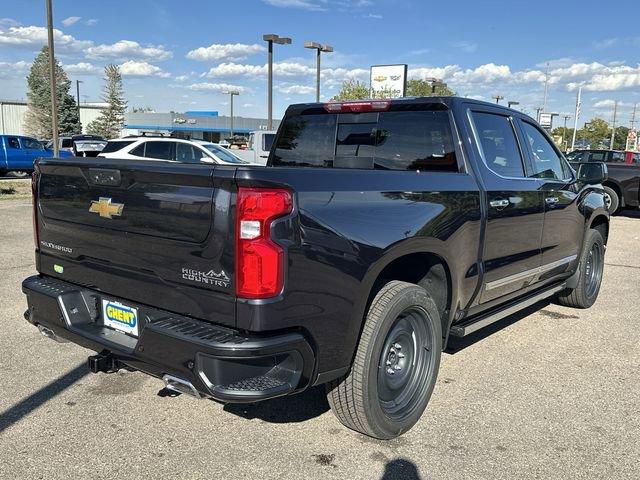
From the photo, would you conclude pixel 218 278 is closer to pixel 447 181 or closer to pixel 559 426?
pixel 447 181

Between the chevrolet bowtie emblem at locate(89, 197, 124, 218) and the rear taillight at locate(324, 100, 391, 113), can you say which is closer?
the chevrolet bowtie emblem at locate(89, 197, 124, 218)

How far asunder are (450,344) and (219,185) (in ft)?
10.4

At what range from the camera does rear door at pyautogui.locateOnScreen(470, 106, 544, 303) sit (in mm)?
4023

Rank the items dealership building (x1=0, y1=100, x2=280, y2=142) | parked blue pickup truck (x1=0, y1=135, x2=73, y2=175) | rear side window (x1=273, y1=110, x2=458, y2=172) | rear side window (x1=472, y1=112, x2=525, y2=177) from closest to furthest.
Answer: rear side window (x1=273, y1=110, x2=458, y2=172), rear side window (x1=472, y1=112, x2=525, y2=177), parked blue pickup truck (x1=0, y1=135, x2=73, y2=175), dealership building (x1=0, y1=100, x2=280, y2=142)

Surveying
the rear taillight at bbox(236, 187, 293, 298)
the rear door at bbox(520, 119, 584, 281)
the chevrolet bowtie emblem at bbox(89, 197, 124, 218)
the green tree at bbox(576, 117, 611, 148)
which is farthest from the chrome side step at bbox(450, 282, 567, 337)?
the green tree at bbox(576, 117, 611, 148)

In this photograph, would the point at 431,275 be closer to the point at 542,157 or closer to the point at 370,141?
the point at 370,141

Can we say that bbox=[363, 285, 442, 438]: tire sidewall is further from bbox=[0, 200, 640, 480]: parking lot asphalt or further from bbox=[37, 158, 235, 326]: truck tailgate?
bbox=[37, 158, 235, 326]: truck tailgate

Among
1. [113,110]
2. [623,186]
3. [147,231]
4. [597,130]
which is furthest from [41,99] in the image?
[597,130]

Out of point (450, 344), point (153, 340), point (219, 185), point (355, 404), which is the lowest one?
point (450, 344)

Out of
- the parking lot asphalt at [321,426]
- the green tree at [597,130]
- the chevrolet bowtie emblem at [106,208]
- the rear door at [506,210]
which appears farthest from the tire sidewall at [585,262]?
the green tree at [597,130]

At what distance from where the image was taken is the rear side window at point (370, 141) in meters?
3.98

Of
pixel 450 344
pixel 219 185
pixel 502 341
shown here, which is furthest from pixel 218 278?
pixel 502 341

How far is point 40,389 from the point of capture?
12.5 ft

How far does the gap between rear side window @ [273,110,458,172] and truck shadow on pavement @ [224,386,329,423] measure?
1724 mm
